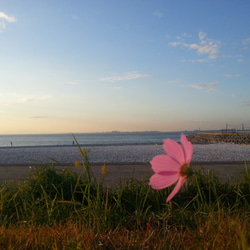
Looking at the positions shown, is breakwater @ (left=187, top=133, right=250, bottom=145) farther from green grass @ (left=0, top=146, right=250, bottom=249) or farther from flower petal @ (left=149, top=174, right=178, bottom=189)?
flower petal @ (left=149, top=174, right=178, bottom=189)

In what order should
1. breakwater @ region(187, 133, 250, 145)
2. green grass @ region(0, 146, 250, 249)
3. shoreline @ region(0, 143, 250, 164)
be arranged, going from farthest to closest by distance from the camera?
breakwater @ region(187, 133, 250, 145), shoreline @ region(0, 143, 250, 164), green grass @ region(0, 146, 250, 249)

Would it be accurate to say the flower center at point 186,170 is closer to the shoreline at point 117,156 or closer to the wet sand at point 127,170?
the wet sand at point 127,170

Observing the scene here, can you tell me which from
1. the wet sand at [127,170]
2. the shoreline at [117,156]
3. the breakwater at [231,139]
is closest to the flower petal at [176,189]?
the wet sand at [127,170]

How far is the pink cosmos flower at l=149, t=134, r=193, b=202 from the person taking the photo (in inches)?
23.2

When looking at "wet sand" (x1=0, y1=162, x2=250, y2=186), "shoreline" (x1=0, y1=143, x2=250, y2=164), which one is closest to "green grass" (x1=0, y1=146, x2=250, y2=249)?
"wet sand" (x1=0, y1=162, x2=250, y2=186)

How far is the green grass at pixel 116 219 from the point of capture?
1974 millimetres

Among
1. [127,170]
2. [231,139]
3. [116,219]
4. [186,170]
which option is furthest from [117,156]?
[231,139]

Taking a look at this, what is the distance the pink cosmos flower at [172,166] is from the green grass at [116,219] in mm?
412

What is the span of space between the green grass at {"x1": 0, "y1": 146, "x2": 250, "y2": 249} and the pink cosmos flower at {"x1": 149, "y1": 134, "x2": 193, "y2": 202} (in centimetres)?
41

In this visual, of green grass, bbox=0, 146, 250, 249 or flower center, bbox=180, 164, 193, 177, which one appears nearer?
flower center, bbox=180, 164, 193, 177

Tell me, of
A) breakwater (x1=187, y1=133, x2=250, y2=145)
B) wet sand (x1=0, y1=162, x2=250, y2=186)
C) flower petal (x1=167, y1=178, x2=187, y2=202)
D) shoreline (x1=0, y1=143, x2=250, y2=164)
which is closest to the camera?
flower petal (x1=167, y1=178, x2=187, y2=202)

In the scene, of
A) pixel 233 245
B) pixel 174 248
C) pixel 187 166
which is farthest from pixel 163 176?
pixel 174 248

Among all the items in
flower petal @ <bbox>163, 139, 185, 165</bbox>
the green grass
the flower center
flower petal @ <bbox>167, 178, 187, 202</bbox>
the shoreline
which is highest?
flower petal @ <bbox>163, 139, 185, 165</bbox>

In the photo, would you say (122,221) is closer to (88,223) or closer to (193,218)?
(88,223)
